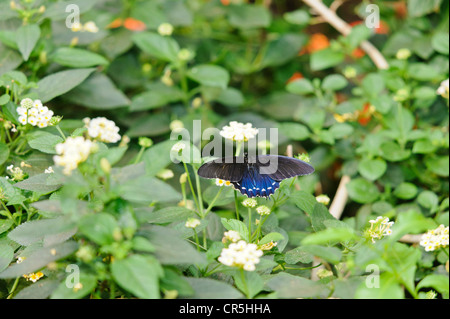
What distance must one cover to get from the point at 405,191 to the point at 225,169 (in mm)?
636

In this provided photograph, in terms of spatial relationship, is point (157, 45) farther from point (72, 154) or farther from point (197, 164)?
point (72, 154)

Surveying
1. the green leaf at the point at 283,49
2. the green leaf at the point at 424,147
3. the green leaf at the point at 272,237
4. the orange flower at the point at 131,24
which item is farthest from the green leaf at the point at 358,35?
the green leaf at the point at 272,237

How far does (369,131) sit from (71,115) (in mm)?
929

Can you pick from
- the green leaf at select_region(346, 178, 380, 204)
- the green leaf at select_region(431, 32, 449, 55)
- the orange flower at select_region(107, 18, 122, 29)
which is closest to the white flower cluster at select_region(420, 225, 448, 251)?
the green leaf at select_region(346, 178, 380, 204)

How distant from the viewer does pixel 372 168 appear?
1281 mm

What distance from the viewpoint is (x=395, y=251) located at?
76 centimetres

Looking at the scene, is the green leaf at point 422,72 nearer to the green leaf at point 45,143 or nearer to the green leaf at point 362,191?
the green leaf at point 362,191

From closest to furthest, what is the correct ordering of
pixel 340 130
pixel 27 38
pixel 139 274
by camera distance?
1. pixel 139 274
2. pixel 27 38
3. pixel 340 130

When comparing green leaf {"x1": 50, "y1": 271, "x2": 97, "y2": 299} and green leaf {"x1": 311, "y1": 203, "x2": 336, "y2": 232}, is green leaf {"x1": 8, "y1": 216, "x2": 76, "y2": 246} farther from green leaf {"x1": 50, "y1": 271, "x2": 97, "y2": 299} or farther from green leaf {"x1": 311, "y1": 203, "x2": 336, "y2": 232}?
green leaf {"x1": 311, "y1": 203, "x2": 336, "y2": 232}

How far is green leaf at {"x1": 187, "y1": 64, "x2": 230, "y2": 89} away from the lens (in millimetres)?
1421

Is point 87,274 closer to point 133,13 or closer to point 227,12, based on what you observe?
point 133,13

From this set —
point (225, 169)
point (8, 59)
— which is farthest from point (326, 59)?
point (8, 59)

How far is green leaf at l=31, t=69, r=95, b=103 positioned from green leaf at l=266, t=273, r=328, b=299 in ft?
2.18
